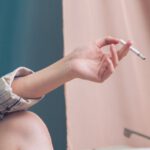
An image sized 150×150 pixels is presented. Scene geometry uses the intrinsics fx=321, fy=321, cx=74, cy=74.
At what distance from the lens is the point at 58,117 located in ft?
3.67

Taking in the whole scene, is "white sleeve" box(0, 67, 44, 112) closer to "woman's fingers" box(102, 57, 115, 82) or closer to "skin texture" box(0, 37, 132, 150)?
"skin texture" box(0, 37, 132, 150)

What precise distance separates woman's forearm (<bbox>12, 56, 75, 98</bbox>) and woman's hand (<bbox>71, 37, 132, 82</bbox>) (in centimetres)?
2

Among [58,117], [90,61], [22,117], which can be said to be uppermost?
[90,61]

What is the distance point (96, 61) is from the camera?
66 centimetres

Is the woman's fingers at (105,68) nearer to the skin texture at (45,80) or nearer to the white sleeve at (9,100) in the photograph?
the skin texture at (45,80)

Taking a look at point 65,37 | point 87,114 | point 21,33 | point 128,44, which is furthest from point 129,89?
point 128,44

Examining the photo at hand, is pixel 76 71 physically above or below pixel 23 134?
above

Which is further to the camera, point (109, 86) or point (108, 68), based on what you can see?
point (109, 86)

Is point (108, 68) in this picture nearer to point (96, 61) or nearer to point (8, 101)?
point (96, 61)

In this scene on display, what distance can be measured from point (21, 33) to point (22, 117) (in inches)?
20.6

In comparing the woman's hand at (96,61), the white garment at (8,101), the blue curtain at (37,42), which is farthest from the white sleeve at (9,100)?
the blue curtain at (37,42)

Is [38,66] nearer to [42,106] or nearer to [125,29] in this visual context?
[42,106]

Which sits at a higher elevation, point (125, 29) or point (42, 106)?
point (125, 29)

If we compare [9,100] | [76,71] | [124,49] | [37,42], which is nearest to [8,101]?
[9,100]
